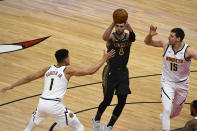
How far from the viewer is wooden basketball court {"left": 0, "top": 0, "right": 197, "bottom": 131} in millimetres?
8781

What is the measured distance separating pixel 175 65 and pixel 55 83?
2.32 m

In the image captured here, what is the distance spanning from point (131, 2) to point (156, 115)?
27.6ft

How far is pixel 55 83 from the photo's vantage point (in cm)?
655

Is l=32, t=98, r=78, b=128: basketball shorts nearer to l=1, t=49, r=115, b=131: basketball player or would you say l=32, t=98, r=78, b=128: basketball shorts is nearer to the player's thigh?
l=1, t=49, r=115, b=131: basketball player

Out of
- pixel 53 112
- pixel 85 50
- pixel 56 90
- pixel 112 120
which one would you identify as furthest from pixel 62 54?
pixel 85 50

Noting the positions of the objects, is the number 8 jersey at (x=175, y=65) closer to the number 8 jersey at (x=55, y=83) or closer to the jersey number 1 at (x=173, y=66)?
the jersey number 1 at (x=173, y=66)

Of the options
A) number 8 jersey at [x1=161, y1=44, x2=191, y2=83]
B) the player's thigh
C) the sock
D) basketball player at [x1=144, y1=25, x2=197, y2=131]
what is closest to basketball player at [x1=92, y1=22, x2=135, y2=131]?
the sock

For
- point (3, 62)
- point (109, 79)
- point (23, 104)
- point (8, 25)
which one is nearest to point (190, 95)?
point (109, 79)

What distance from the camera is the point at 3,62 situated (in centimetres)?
1090

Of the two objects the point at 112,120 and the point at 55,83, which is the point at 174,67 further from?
the point at 55,83

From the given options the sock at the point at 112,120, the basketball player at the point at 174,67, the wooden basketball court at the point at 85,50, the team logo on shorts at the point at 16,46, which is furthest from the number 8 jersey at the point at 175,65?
the team logo on shorts at the point at 16,46

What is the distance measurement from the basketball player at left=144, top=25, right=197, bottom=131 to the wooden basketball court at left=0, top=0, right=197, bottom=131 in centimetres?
111

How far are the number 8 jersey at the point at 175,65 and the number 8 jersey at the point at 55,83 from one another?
2076 mm

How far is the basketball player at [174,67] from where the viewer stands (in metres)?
7.40
